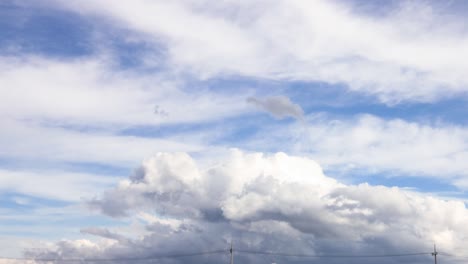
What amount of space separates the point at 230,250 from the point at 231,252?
2.42 meters

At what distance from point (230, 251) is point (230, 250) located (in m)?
0.78

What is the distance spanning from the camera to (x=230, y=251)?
198 metres

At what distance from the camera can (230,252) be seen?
644 ft

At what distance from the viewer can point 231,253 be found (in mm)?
194500

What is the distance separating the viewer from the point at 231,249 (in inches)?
7785

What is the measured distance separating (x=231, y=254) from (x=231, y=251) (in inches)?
177

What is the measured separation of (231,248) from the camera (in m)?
198

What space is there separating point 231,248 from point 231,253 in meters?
4.16

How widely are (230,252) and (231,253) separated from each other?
2.02 m

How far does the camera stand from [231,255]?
19062 cm

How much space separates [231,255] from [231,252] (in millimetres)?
5383

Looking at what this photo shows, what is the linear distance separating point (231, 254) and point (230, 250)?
5693 millimetres

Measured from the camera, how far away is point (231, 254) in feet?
632
